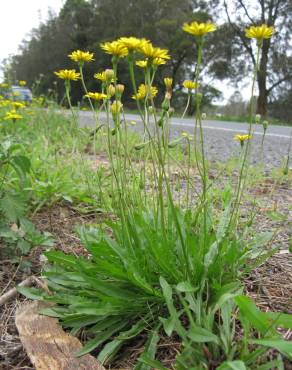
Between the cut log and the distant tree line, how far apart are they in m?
11.9

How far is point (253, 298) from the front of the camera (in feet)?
4.49

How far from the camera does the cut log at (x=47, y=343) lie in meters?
1.16

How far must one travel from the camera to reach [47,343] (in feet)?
4.08

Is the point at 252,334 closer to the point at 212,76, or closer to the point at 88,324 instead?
the point at 88,324

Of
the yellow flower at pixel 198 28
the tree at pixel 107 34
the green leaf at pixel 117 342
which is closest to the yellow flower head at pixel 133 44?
the yellow flower at pixel 198 28

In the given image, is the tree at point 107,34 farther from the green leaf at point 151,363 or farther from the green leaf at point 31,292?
the green leaf at point 151,363

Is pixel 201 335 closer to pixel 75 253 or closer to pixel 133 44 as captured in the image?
pixel 133 44

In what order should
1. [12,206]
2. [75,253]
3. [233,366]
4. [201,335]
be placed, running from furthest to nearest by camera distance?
[75,253], [12,206], [201,335], [233,366]

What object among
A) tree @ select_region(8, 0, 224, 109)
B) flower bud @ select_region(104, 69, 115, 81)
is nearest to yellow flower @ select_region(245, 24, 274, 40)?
flower bud @ select_region(104, 69, 115, 81)

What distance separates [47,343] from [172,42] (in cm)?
2484

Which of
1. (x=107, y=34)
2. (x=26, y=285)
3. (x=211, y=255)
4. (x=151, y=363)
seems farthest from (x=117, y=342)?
(x=107, y=34)

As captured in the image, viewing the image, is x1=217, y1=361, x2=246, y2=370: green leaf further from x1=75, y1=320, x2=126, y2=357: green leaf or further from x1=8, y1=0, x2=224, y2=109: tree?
x1=8, y1=0, x2=224, y2=109: tree

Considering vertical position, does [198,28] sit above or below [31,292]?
above

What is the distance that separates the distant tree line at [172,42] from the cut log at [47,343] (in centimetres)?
1188
